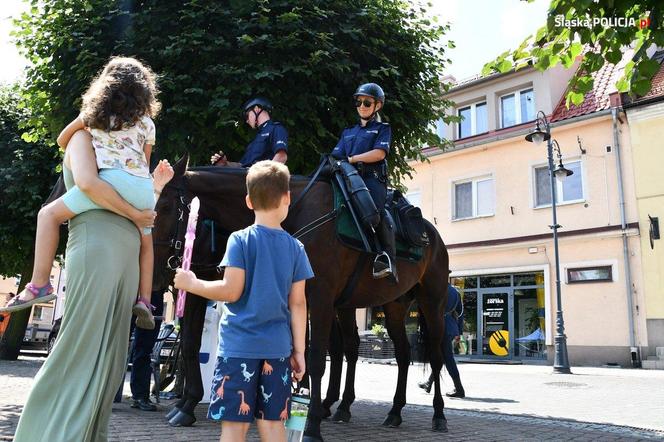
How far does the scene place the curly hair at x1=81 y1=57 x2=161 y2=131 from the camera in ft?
8.94

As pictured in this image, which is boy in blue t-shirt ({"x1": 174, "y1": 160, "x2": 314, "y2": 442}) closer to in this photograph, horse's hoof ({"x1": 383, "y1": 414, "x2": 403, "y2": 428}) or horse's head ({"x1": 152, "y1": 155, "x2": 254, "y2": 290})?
horse's head ({"x1": 152, "y1": 155, "x2": 254, "y2": 290})

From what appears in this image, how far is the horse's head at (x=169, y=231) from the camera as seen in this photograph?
170 inches

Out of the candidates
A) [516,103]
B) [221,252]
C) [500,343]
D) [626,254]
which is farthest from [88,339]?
[516,103]

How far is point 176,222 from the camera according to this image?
4473mm

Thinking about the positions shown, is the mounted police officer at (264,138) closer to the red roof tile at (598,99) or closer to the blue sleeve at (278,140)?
the blue sleeve at (278,140)

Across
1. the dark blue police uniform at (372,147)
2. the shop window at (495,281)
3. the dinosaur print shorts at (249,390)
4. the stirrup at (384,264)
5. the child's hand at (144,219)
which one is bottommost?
the dinosaur print shorts at (249,390)

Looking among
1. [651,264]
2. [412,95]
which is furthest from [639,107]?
[412,95]

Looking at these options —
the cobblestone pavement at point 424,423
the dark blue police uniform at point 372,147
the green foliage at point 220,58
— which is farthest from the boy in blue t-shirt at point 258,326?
the green foliage at point 220,58

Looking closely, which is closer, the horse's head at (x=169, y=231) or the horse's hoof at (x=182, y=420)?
the horse's head at (x=169, y=231)

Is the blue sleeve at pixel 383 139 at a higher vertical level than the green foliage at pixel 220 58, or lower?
lower

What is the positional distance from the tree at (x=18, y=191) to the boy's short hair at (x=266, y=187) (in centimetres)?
1295

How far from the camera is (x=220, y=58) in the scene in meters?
7.17

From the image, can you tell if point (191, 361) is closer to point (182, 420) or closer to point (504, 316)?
point (182, 420)

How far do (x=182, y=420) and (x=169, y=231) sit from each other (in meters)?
1.79
